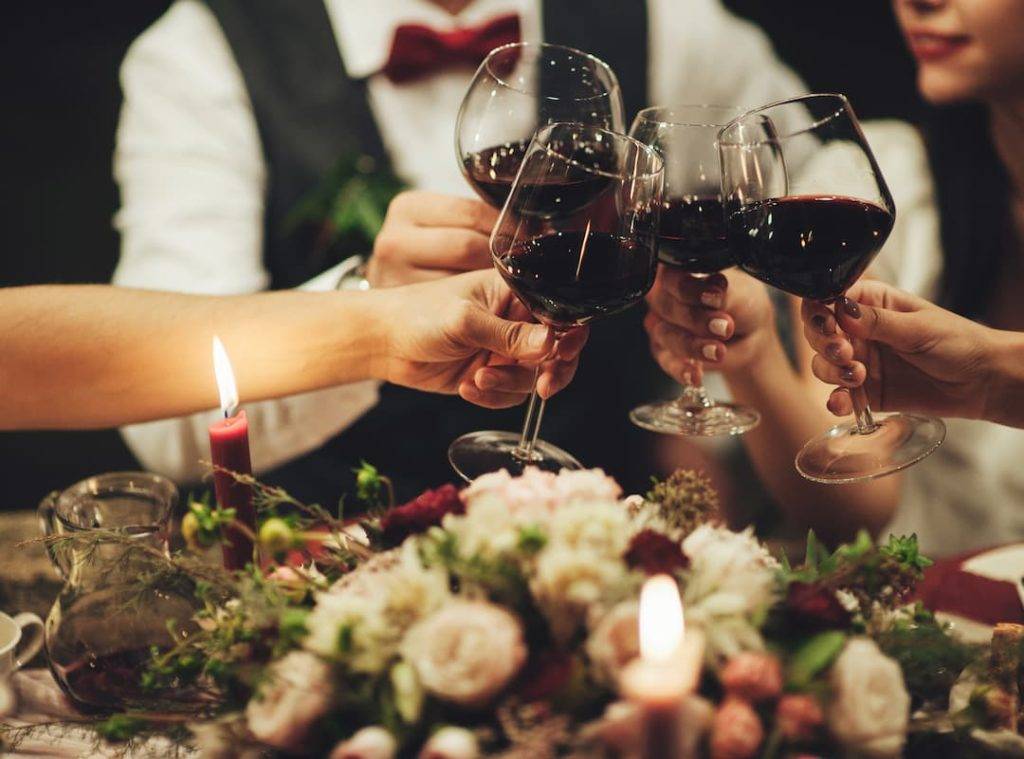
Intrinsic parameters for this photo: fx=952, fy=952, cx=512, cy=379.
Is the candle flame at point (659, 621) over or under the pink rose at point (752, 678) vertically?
over

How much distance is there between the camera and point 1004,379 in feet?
4.43

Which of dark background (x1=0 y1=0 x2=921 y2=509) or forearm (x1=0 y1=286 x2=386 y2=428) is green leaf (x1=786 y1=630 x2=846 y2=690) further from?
dark background (x1=0 y1=0 x2=921 y2=509)

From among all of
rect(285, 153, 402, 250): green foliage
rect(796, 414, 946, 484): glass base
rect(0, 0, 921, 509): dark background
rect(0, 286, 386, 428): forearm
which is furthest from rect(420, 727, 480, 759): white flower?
rect(0, 0, 921, 509): dark background

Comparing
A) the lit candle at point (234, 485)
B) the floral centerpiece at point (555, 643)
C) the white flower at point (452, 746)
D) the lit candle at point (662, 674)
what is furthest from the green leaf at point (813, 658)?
the lit candle at point (234, 485)

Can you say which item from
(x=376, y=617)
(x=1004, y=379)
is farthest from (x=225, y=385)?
(x=1004, y=379)

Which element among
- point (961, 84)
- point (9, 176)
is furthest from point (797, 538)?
point (9, 176)

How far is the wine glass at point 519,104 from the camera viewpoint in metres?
1.34

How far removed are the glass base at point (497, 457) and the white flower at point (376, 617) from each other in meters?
0.54

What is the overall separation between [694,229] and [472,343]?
1.10 feet

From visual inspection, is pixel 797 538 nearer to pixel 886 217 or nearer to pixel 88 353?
pixel 886 217

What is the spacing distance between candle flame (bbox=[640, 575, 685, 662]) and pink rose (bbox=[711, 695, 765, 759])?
0.19 ft

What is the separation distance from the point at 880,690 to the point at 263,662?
43 centimetres

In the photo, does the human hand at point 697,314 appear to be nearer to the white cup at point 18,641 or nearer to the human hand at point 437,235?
the human hand at point 437,235

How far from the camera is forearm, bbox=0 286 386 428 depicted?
4.54ft
